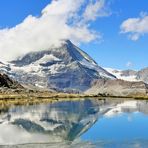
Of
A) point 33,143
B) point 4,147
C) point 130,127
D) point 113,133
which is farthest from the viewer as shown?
point 130,127

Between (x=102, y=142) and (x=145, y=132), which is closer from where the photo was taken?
(x=102, y=142)

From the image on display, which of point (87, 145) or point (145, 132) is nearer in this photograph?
point (87, 145)

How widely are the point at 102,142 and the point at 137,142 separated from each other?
5.01 meters

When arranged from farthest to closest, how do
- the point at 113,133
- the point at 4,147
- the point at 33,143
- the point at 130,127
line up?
the point at 130,127 < the point at 113,133 < the point at 33,143 < the point at 4,147

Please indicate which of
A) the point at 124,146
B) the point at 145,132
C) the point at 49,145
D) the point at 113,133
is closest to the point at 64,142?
the point at 49,145

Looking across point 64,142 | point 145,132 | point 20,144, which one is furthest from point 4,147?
point 145,132

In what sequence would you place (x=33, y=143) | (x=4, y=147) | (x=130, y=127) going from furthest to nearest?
(x=130, y=127) → (x=33, y=143) → (x=4, y=147)

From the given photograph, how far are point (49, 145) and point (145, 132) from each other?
87.9 feet

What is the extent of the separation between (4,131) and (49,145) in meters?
21.9

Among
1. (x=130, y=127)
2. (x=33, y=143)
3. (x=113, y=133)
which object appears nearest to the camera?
(x=33, y=143)

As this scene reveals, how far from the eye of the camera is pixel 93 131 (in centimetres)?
7738

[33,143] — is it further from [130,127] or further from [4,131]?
[130,127]

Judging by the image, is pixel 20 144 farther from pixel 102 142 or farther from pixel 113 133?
pixel 113 133

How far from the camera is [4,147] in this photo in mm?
53438
